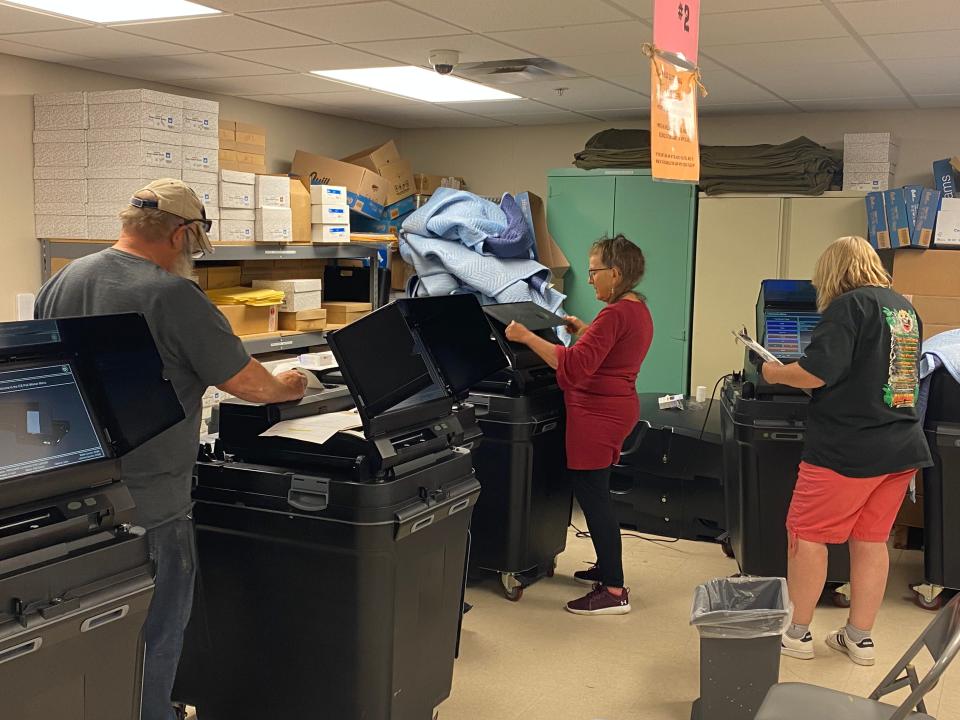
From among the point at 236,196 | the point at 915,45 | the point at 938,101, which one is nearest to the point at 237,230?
the point at 236,196

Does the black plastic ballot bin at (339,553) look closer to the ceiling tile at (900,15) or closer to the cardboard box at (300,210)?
the ceiling tile at (900,15)

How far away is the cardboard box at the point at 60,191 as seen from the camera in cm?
446

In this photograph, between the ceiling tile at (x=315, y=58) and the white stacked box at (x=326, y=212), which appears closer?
the ceiling tile at (x=315, y=58)

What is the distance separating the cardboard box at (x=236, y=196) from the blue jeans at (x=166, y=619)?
2650 millimetres

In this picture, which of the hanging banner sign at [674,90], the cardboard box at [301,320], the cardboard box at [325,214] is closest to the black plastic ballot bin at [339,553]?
the hanging banner sign at [674,90]

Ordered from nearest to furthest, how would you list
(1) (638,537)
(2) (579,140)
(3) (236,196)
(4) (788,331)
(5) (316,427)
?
(5) (316,427)
(4) (788,331)
(3) (236,196)
(1) (638,537)
(2) (579,140)

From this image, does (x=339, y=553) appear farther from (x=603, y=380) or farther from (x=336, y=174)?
(x=336, y=174)

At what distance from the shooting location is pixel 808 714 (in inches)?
90.5

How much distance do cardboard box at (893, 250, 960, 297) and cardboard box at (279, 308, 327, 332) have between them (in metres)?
3.20

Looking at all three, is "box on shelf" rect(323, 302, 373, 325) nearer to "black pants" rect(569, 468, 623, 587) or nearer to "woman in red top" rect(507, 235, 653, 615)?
"woman in red top" rect(507, 235, 653, 615)

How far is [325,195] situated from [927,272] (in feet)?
10.8

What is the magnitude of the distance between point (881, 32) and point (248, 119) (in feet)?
11.8

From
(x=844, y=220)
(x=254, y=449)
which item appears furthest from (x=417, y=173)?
(x=254, y=449)

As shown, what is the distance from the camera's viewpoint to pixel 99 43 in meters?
4.15
